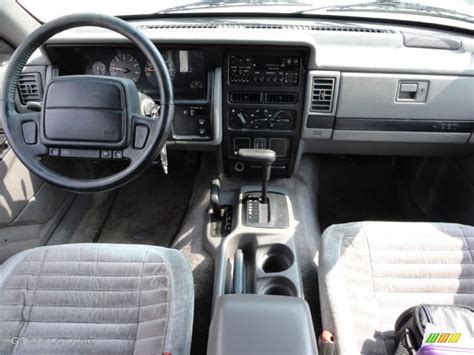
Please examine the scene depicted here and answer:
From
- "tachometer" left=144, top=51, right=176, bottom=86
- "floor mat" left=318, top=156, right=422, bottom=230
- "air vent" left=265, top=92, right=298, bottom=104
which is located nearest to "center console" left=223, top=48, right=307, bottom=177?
"air vent" left=265, top=92, right=298, bottom=104

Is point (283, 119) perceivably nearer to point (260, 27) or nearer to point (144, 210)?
point (260, 27)

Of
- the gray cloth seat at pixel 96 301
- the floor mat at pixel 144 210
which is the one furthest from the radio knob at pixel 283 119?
the floor mat at pixel 144 210

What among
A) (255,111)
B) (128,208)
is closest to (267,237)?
(255,111)

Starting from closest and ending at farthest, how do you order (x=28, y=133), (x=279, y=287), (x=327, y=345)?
(x=327, y=345) < (x=28, y=133) < (x=279, y=287)

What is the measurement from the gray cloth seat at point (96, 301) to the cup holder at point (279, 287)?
340 millimetres

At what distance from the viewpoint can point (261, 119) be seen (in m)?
1.89

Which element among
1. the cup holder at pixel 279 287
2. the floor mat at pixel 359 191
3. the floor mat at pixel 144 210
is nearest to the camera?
the cup holder at pixel 279 287

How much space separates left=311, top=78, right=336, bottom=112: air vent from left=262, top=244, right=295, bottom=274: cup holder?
2.07 ft

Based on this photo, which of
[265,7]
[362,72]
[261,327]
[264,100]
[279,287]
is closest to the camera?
[261,327]

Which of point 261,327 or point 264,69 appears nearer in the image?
point 261,327

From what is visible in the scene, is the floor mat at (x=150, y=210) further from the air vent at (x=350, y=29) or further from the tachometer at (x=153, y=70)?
the air vent at (x=350, y=29)

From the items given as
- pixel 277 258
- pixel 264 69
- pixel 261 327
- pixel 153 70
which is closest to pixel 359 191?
pixel 277 258

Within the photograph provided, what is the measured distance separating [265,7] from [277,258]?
46.2 inches

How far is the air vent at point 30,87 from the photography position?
1.83m
